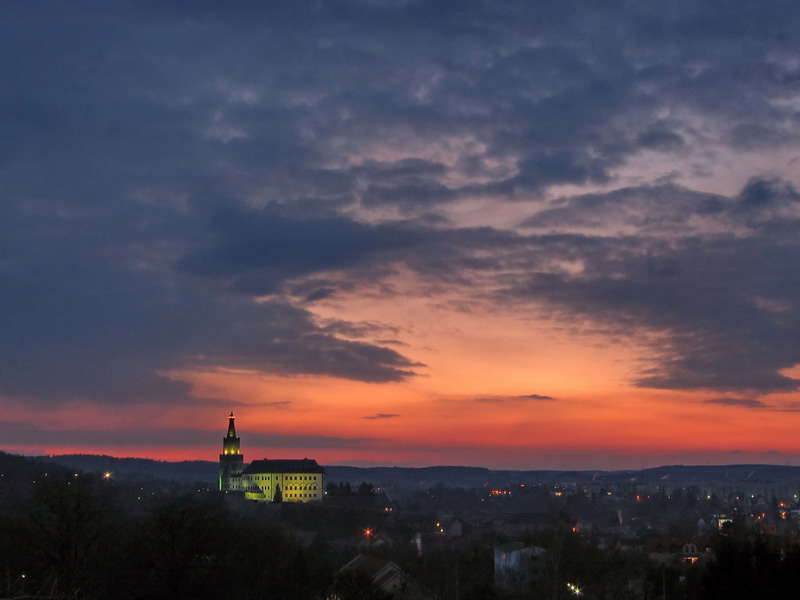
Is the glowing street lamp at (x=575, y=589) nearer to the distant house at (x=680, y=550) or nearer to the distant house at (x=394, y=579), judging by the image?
the distant house at (x=394, y=579)

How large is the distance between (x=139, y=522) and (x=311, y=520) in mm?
133779

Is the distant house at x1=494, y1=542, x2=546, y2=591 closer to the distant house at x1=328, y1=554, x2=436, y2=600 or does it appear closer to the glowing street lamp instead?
the glowing street lamp

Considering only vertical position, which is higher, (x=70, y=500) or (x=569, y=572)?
(x=70, y=500)

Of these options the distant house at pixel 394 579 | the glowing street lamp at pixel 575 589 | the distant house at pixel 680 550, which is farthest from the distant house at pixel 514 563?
the distant house at pixel 680 550

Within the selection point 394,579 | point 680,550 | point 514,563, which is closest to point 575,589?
point 394,579

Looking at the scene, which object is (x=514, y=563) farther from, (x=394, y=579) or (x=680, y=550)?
(x=394, y=579)

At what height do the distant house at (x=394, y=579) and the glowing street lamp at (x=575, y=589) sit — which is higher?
the distant house at (x=394, y=579)

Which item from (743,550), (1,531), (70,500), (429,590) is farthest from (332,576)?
(743,550)

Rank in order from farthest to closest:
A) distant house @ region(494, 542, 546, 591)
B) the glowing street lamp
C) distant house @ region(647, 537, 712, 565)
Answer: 1. distant house @ region(647, 537, 712, 565)
2. distant house @ region(494, 542, 546, 591)
3. the glowing street lamp

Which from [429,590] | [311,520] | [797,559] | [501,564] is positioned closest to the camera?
[797,559]

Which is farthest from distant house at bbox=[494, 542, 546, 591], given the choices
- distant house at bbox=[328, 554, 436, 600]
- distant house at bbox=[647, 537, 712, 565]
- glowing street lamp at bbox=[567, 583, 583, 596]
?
distant house at bbox=[647, 537, 712, 565]

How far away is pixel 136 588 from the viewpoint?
55938 millimetres

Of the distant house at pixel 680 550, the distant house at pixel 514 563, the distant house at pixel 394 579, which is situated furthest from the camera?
the distant house at pixel 680 550

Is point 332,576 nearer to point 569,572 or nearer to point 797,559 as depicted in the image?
point 569,572
